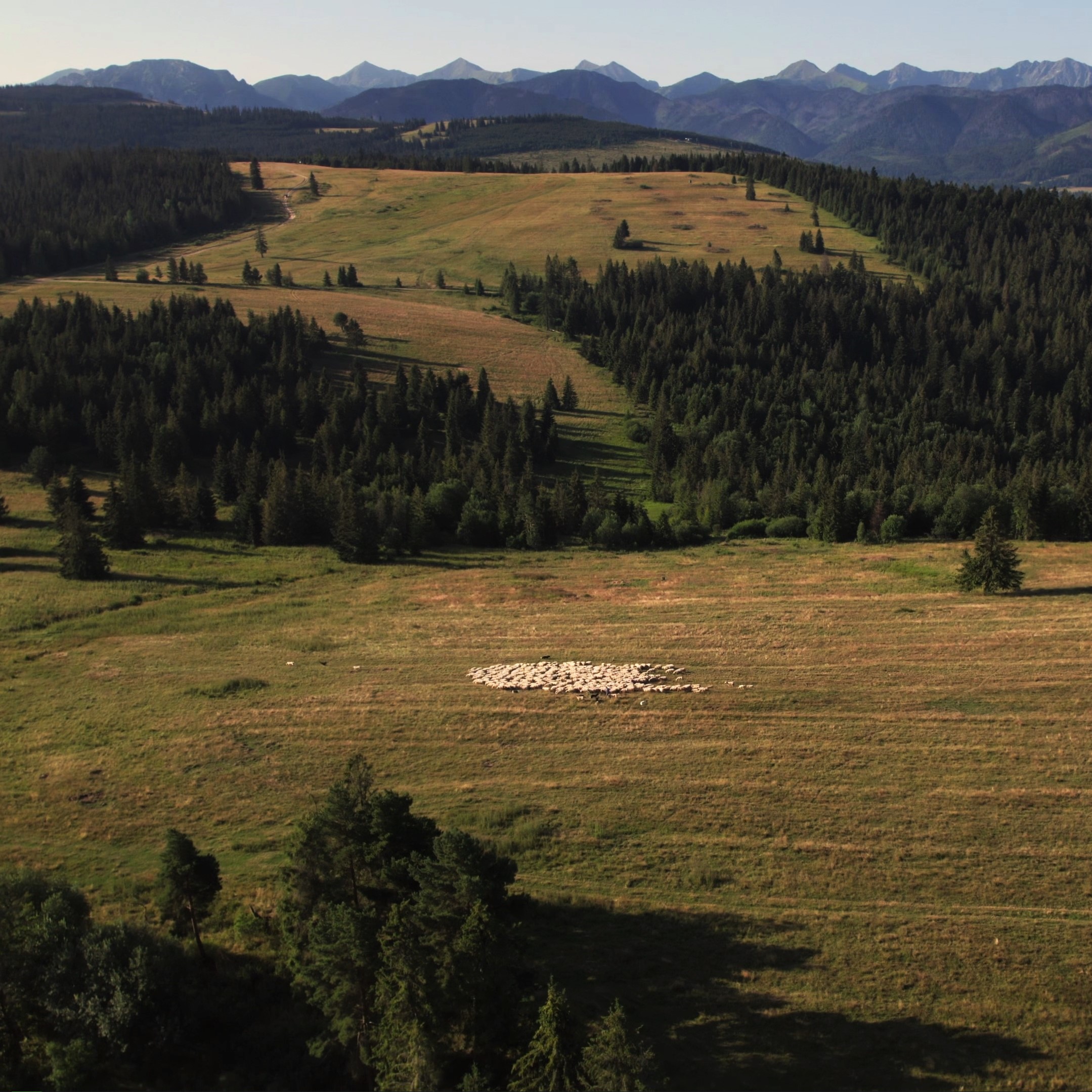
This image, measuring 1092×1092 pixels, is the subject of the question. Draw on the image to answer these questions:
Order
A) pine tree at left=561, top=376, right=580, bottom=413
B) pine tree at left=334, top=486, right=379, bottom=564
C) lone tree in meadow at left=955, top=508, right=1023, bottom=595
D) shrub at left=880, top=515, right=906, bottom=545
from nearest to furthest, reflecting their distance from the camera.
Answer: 1. lone tree in meadow at left=955, top=508, right=1023, bottom=595
2. pine tree at left=334, top=486, right=379, bottom=564
3. shrub at left=880, top=515, right=906, bottom=545
4. pine tree at left=561, top=376, right=580, bottom=413

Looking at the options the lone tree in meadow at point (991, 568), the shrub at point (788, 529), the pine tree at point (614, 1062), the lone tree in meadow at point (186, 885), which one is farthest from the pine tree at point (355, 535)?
the pine tree at point (614, 1062)

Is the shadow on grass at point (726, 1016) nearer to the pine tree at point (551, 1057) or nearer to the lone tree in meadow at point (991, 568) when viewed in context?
the pine tree at point (551, 1057)

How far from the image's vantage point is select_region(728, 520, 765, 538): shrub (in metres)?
94.6

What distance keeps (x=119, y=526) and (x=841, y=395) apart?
118862mm

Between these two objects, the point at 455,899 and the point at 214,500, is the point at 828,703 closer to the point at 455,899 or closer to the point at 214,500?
the point at 455,899

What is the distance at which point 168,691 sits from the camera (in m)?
50.2

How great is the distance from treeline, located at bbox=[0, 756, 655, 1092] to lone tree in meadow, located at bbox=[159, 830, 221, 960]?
67 millimetres

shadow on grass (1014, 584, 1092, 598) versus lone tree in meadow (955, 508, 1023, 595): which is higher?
lone tree in meadow (955, 508, 1023, 595)

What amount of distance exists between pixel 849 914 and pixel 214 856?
23.1m

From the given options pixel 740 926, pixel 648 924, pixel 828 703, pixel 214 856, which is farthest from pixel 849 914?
pixel 214 856

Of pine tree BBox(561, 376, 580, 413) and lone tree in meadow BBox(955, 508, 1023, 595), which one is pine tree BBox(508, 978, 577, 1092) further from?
pine tree BBox(561, 376, 580, 413)

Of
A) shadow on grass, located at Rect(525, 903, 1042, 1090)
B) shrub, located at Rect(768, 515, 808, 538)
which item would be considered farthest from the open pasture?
shrub, located at Rect(768, 515, 808, 538)

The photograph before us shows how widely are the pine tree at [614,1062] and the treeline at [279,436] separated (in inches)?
2483

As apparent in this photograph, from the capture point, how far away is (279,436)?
120125 mm
